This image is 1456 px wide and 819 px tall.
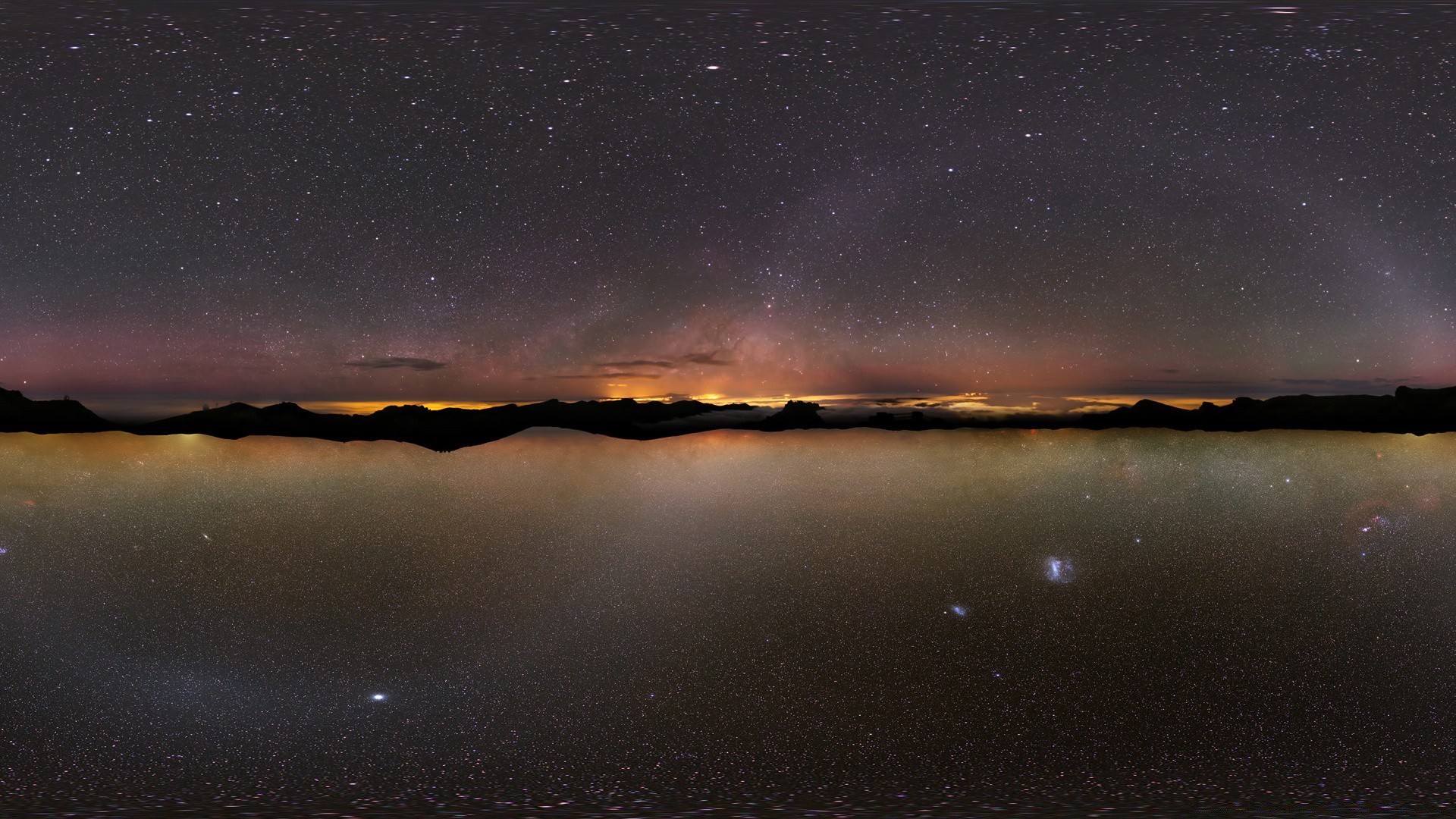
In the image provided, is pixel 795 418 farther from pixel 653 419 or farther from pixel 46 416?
pixel 46 416

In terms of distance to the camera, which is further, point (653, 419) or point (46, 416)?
point (46, 416)

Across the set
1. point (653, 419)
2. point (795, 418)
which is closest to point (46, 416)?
point (653, 419)

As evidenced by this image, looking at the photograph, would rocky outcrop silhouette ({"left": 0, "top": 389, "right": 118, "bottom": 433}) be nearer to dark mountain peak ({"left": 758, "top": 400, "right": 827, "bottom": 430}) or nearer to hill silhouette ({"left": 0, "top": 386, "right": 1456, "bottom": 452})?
hill silhouette ({"left": 0, "top": 386, "right": 1456, "bottom": 452})

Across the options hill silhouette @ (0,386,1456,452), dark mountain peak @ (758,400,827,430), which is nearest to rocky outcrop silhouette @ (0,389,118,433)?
hill silhouette @ (0,386,1456,452)

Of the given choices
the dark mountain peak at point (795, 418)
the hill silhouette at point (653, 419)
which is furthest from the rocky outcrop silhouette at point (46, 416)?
the dark mountain peak at point (795, 418)

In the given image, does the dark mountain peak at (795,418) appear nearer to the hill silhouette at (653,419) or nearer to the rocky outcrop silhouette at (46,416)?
the hill silhouette at (653,419)

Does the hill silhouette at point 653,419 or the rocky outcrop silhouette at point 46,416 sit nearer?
the hill silhouette at point 653,419

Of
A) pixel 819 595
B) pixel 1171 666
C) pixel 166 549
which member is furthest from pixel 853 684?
pixel 166 549

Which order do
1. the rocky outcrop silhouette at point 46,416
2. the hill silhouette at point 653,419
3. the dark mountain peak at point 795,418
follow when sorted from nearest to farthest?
the hill silhouette at point 653,419, the rocky outcrop silhouette at point 46,416, the dark mountain peak at point 795,418

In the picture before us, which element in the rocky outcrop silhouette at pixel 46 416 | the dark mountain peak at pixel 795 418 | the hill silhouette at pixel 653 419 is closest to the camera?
the hill silhouette at pixel 653 419
